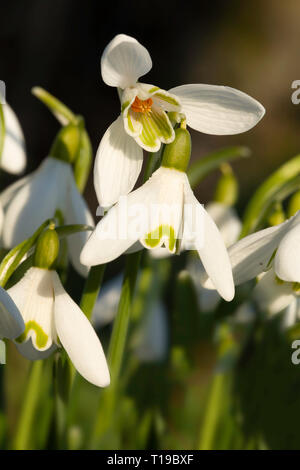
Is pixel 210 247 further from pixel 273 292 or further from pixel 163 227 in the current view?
pixel 273 292

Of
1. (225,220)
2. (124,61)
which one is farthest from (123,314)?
(225,220)

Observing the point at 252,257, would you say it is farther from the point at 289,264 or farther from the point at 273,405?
the point at 273,405

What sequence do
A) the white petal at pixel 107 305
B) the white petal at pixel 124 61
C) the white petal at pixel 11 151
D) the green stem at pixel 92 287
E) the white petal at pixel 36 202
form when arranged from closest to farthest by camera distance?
1. the white petal at pixel 124 61
2. the green stem at pixel 92 287
3. the white petal at pixel 36 202
4. the white petal at pixel 11 151
5. the white petal at pixel 107 305

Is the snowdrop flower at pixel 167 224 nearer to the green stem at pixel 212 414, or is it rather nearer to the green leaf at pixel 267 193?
the green leaf at pixel 267 193

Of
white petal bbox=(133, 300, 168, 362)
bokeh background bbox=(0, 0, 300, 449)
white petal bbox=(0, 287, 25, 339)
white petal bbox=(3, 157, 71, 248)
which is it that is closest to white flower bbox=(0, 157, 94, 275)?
white petal bbox=(3, 157, 71, 248)

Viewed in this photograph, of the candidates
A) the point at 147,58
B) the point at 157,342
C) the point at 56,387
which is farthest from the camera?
the point at 157,342

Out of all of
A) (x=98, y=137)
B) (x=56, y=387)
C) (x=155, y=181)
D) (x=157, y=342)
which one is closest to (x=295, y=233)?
(x=155, y=181)

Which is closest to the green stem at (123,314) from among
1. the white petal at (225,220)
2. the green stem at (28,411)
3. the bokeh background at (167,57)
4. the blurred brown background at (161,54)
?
the green stem at (28,411)
